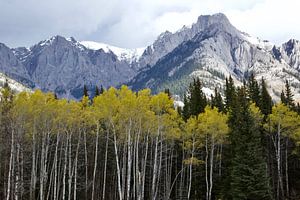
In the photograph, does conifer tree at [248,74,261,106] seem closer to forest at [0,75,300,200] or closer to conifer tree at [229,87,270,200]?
forest at [0,75,300,200]

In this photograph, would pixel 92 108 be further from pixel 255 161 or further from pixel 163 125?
pixel 255 161

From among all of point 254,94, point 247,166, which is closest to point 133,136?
point 247,166

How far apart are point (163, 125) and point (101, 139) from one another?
13.5 metres

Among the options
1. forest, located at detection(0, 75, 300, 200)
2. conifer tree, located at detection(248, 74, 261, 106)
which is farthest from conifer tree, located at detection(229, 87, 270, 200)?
conifer tree, located at detection(248, 74, 261, 106)

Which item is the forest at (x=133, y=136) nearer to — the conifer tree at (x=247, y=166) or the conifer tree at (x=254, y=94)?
the conifer tree at (x=247, y=166)

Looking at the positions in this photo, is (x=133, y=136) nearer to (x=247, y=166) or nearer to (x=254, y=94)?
(x=247, y=166)

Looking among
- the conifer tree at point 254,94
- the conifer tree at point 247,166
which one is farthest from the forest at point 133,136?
the conifer tree at point 254,94

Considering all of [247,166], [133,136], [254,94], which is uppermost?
[254,94]

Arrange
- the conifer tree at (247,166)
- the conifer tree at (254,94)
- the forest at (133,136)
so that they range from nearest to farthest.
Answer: the forest at (133,136) → the conifer tree at (247,166) → the conifer tree at (254,94)

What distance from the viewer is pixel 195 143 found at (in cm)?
4438

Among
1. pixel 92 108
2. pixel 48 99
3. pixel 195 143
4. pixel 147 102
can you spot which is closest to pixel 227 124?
pixel 195 143

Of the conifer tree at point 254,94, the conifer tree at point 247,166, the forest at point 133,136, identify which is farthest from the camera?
the conifer tree at point 254,94

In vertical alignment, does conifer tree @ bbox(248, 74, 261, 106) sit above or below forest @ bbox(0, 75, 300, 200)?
above

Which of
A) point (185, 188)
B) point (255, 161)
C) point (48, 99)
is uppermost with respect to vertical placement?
point (48, 99)
